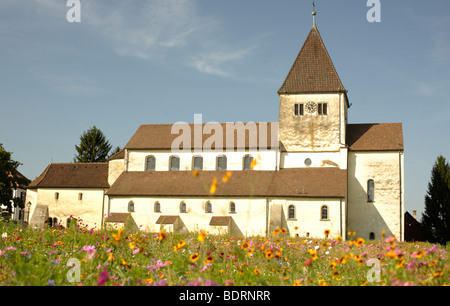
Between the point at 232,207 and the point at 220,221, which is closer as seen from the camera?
the point at 220,221

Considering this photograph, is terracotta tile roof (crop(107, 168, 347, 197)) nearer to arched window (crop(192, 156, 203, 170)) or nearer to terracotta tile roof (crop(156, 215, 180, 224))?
arched window (crop(192, 156, 203, 170))

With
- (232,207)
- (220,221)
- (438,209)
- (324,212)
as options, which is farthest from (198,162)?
(438,209)

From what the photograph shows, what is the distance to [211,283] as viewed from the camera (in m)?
5.24

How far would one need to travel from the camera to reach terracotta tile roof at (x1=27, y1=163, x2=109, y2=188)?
40.4 meters

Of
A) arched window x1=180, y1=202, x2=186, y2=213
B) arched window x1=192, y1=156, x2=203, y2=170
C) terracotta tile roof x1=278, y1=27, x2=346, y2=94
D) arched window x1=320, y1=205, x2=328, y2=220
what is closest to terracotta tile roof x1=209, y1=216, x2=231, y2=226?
arched window x1=180, y1=202, x2=186, y2=213

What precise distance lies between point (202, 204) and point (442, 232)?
77.7 feet

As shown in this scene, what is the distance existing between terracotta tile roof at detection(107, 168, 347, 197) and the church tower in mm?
1328

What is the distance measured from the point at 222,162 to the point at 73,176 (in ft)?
47.7

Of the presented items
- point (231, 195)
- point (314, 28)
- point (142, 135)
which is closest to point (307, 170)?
point (231, 195)

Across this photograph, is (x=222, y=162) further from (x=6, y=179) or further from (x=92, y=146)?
(x=92, y=146)

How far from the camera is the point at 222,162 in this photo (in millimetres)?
38562

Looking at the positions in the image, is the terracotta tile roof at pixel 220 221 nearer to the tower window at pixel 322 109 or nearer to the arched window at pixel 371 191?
the arched window at pixel 371 191

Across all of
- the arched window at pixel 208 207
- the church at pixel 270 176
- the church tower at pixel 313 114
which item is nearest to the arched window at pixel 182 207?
the church at pixel 270 176
